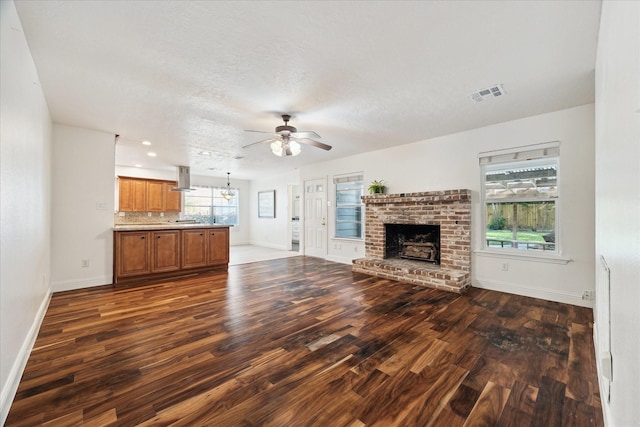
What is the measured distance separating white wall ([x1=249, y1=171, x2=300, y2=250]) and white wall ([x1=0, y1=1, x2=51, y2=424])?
20.5 ft

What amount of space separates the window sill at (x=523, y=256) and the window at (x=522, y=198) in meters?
0.10

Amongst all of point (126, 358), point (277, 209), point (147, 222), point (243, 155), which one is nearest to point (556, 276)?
point (126, 358)

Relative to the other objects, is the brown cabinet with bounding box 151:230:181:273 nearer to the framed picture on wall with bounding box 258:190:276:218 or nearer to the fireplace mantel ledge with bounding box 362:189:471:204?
the fireplace mantel ledge with bounding box 362:189:471:204

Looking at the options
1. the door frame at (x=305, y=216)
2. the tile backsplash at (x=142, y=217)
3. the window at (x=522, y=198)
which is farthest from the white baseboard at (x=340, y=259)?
the tile backsplash at (x=142, y=217)

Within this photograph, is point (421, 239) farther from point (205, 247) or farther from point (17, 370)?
point (17, 370)

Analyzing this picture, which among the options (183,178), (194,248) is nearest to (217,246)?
(194,248)

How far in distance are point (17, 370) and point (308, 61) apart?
128 inches

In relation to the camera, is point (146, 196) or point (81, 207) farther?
point (146, 196)

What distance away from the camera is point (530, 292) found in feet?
12.4

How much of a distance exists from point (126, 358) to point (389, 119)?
13.1 ft

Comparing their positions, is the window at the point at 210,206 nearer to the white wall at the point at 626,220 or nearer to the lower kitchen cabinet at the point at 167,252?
the lower kitchen cabinet at the point at 167,252

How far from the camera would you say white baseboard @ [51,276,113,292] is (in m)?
4.03

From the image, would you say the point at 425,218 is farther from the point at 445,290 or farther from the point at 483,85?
the point at 483,85

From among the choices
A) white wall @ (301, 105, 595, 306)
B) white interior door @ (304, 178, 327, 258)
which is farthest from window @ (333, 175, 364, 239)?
white wall @ (301, 105, 595, 306)
